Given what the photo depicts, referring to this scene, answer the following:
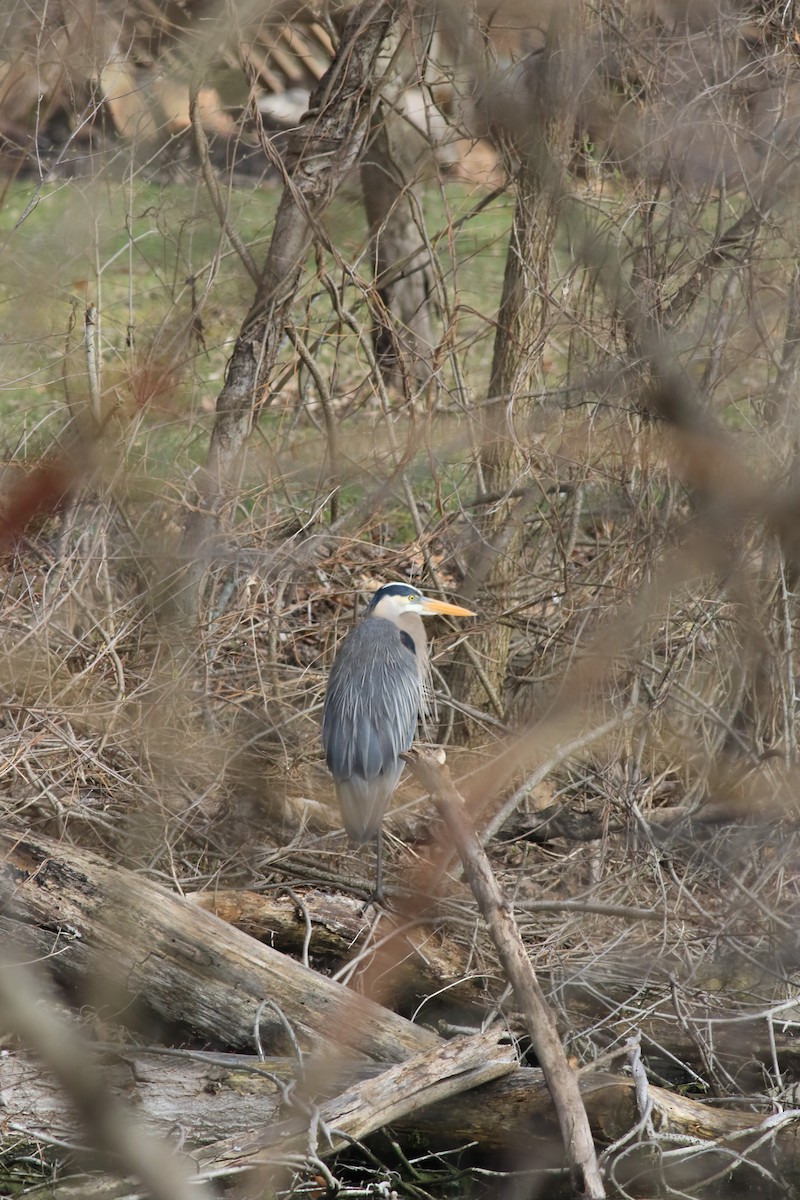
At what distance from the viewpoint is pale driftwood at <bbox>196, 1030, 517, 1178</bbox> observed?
3525 mm

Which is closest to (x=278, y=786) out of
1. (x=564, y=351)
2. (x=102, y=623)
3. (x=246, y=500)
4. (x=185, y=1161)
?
(x=102, y=623)

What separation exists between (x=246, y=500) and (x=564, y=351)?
6.52 ft

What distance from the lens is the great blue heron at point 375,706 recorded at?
15.6 feet

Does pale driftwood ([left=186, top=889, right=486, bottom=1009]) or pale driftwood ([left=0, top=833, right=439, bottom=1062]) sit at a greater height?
pale driftwood ([left=0, top=833, right=439, bottom=1062])

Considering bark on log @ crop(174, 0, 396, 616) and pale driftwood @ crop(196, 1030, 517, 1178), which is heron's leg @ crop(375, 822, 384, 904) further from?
bark on log @ crop(174, 0, 396, 616)

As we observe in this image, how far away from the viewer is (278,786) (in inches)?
215

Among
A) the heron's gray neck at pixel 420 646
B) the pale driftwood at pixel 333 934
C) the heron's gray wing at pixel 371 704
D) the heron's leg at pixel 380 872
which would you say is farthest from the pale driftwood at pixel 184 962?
the heron's gray neck at pixel 420 646

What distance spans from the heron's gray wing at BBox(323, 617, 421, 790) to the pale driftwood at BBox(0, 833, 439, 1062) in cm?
83

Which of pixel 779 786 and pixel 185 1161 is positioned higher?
pixel 185 1161

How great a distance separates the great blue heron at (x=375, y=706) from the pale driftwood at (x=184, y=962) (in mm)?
712

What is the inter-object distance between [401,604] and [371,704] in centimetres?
62

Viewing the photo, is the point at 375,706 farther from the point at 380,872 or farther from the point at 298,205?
the point at 298,205

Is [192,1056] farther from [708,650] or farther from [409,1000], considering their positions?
[708,650]

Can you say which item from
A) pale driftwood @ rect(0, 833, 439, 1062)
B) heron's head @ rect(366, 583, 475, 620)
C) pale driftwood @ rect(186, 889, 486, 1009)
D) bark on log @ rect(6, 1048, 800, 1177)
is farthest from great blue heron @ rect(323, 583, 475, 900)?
bark on log @ rect(6, 1048, 800, 1177)
